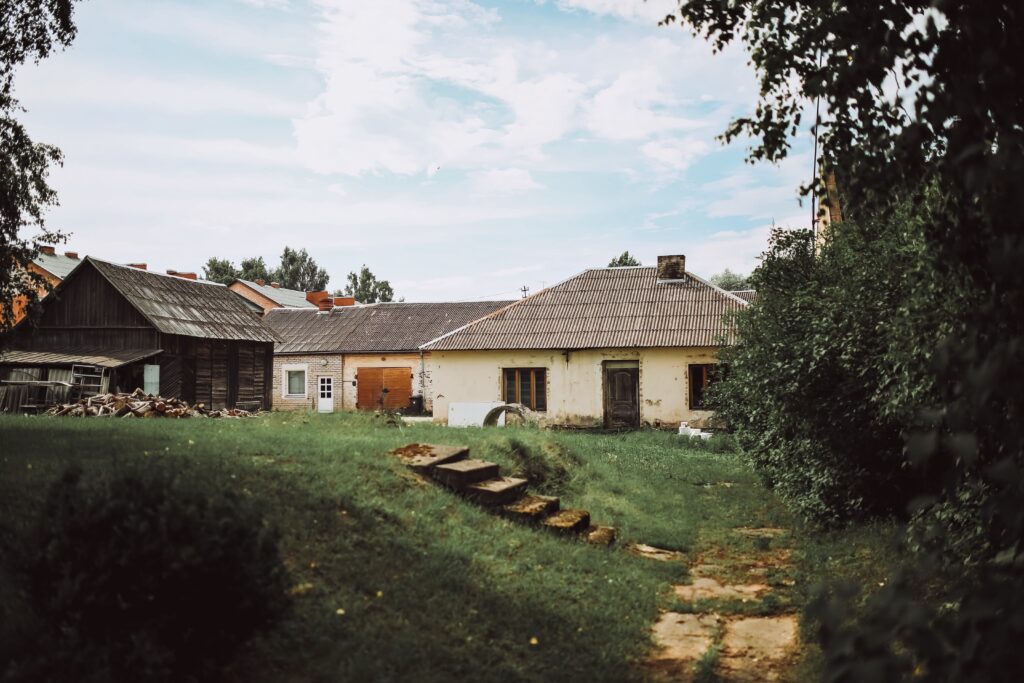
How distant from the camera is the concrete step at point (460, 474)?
848cm

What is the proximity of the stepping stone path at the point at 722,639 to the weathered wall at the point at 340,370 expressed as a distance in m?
28.5

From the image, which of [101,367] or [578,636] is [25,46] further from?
[101,367]

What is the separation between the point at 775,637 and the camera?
591 cm

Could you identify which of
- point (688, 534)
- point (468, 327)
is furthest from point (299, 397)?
point (688, 534)

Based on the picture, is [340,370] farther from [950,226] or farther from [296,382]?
[950,226]

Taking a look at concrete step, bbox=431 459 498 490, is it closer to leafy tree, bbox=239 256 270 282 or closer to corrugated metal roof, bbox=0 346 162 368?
corrugated metal roof, bbox=0 346 162 368

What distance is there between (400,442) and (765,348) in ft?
16.2

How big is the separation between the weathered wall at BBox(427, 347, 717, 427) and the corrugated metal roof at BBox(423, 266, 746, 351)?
17.3 inches

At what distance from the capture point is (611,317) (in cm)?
2619

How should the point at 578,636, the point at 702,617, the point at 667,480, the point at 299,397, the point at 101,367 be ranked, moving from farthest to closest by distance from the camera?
the point at 299,397
the point at 101,367
the point at 667,480
the point at 702,617
the point at 578,636

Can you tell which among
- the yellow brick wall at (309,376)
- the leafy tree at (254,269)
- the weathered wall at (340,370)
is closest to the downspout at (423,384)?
the weathered wall at (340,370)

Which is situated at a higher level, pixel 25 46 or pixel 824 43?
pixel 25 46

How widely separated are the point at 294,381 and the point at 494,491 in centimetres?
3049

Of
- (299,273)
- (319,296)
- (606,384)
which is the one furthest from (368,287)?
(606,384)
